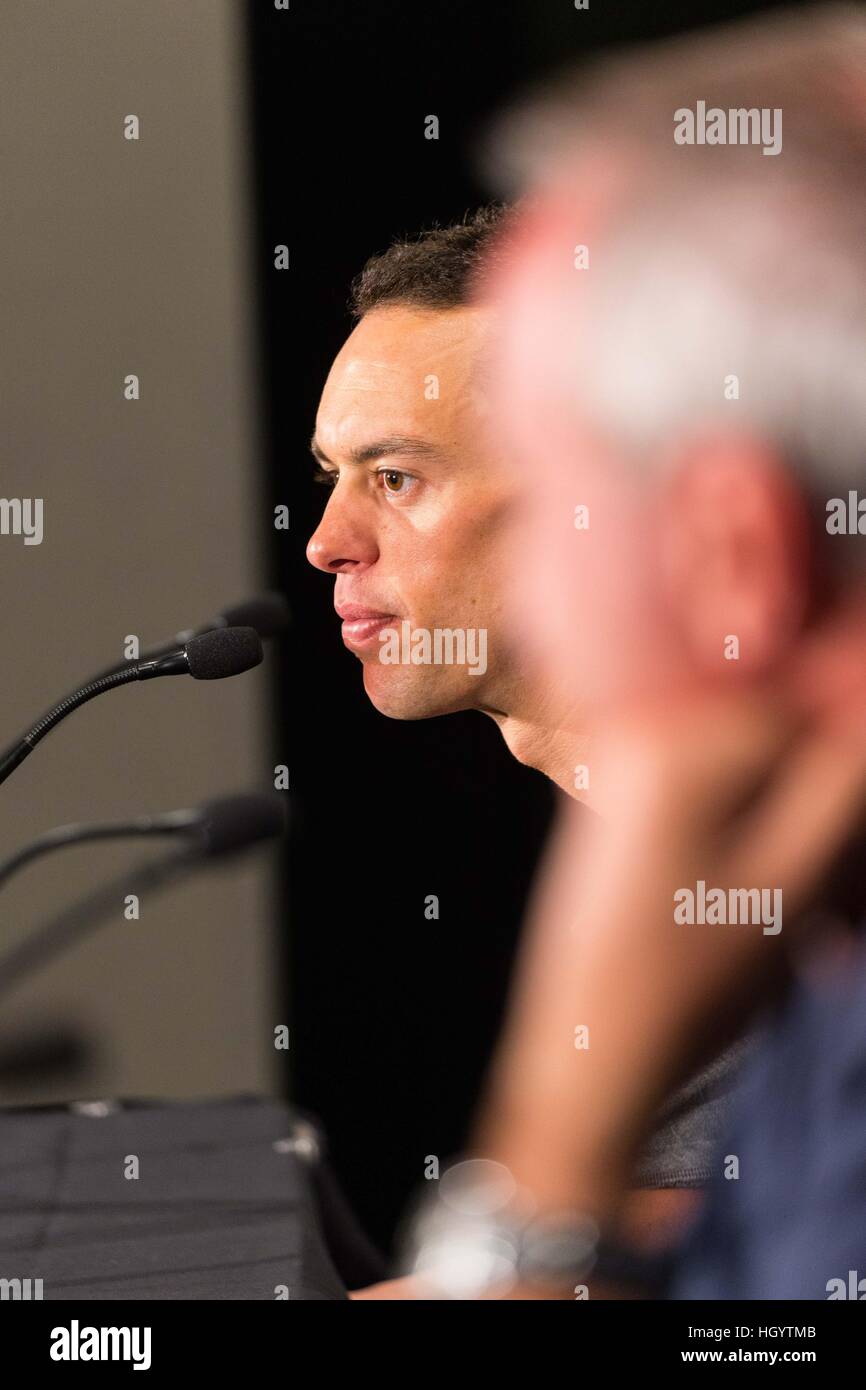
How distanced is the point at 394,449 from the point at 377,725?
340mm

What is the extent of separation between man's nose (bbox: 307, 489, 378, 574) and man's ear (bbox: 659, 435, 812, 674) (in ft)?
0.99

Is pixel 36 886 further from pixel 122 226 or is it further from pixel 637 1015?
pixel 637 1015

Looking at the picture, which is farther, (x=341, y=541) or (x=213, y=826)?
(x=341, y=541)

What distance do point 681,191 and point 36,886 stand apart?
4.05 ft

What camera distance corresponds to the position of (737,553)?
4.38ft

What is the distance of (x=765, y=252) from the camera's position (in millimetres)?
1349

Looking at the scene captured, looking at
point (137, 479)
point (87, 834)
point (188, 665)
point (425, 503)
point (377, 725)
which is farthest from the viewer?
point (137, 479)

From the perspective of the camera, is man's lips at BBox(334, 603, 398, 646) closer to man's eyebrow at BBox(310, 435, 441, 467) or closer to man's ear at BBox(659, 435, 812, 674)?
man's eyebrow at BBox(310, 435, 441, 467)

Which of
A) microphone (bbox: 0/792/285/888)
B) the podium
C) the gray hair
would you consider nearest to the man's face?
the gray hair

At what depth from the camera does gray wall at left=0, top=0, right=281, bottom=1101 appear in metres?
1.67

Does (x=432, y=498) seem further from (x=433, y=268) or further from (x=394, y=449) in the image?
(x=433, y=268)

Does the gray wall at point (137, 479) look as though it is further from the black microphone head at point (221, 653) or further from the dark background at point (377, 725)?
the black microphone head at point (221, 653)

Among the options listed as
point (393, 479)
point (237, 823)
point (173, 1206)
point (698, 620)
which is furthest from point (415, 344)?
point (173, 1206)

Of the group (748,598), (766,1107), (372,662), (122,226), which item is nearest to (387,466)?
(372,662)
